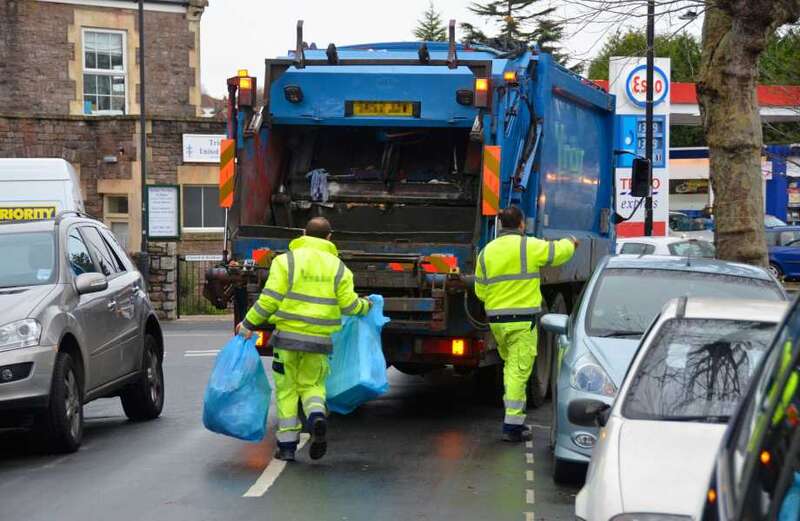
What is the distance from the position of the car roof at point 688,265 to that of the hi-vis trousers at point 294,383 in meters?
2.23

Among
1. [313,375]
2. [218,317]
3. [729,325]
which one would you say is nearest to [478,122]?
[313,375]

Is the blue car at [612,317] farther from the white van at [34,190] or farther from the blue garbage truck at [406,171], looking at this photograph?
the white van at [34,190]

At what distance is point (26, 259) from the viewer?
33.0 ft

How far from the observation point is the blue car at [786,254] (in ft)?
118

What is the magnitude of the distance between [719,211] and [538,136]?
245cm

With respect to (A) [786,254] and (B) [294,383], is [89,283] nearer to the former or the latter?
(B) [294,383]

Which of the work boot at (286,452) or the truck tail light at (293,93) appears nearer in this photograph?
the work boot at (286,452)

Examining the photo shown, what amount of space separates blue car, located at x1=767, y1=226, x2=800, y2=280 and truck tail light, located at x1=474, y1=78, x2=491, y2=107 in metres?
26.6

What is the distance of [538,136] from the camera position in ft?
38.4

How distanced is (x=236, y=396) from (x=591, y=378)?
7.89 feet

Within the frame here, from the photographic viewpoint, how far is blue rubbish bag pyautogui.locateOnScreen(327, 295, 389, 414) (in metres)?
9.30


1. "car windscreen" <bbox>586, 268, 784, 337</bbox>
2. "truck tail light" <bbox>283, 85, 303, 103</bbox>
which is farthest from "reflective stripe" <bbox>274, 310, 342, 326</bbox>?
"truck tail light" <bbox>283, 85, 303, 103</bbox>

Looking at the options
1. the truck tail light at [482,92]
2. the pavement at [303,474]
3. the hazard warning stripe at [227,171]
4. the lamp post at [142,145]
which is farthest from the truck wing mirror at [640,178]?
the lamp post at [142,145]

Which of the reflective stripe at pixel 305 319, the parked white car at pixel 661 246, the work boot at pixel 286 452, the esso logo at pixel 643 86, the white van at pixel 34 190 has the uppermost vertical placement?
the esso logo at pixel 643 86
